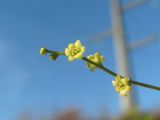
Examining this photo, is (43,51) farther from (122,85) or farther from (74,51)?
(122,85)

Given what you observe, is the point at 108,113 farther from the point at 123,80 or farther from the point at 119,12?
the point at 119,12

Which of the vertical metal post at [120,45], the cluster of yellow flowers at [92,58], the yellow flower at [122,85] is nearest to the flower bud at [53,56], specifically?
the cluster of yellow flowers at [92,58]

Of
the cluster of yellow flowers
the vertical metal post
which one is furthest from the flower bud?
the vertical metal post

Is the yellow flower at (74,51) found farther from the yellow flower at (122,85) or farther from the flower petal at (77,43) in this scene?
the yellow flower at (122,85)

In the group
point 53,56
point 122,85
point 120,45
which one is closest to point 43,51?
point 53,56

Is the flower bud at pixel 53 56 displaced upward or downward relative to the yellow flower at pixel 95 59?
upward

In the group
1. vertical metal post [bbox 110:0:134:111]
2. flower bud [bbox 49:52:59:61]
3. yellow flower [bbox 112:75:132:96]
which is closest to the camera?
yellow flower [bbox 112:75:132:96]

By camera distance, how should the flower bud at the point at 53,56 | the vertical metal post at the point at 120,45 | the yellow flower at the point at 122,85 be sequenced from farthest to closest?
1. the vertical metal post at the point at 120,45
2. the flower bud at the point at 53,56
3. the yellow flower at the point at 122,85

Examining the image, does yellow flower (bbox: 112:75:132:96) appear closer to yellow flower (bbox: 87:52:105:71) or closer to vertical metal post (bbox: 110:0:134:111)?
yellow flower (bbox: 87:52:105:71)

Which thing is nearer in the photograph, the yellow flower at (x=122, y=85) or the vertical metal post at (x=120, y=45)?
the yellow flower at (x=122, y=85)

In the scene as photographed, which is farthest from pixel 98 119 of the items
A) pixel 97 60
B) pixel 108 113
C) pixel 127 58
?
pixel 127 58
